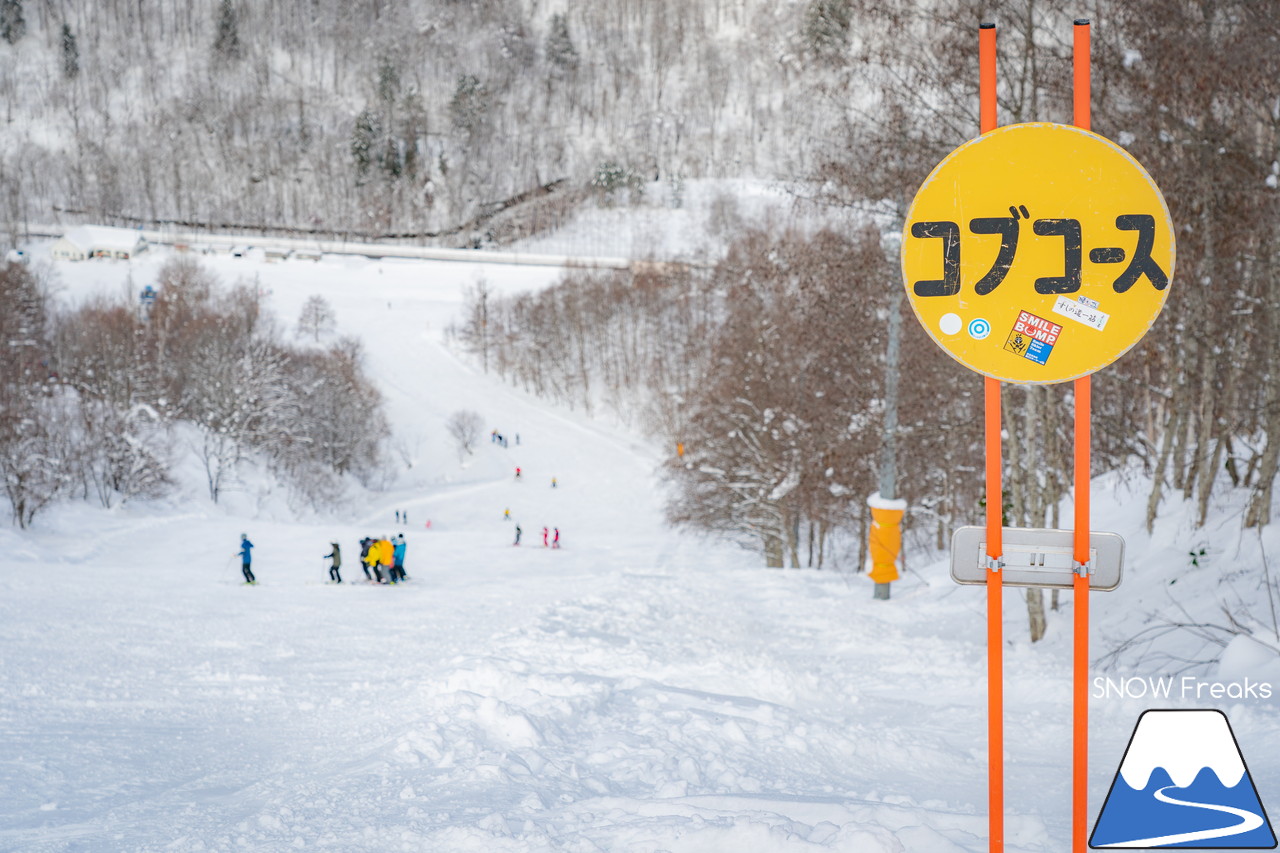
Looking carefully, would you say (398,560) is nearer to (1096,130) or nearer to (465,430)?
(1096,130)

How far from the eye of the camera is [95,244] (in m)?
95.7

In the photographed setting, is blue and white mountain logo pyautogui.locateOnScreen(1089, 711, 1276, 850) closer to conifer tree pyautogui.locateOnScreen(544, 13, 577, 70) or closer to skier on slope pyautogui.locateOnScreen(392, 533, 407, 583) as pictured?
skier on slope pyautogui.locateOnScreen(392, 533, 407, 583)

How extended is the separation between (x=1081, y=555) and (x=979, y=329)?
0.80m

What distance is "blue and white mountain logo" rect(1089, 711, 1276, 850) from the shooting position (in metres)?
2.99

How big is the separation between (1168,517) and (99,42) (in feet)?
623

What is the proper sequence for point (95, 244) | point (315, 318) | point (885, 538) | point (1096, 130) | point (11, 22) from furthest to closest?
point (11, 22) < point (95, 244) < point (315, 318) < point (885, 538) < point (1096, 130)

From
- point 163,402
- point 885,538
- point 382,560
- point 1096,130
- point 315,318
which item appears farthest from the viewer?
point 315,318

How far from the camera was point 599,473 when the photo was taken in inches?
1977

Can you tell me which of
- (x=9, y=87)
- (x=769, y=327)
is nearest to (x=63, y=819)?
(x=769, y=327)

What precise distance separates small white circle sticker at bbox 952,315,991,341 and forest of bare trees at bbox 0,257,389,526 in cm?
2974

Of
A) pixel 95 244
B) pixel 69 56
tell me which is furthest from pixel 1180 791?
pixel 69 56

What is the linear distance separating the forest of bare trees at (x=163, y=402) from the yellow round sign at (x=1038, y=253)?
97.5 feet

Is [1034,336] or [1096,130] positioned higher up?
[1096,130]

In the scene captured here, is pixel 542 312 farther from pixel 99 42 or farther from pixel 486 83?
pixel 99 42
